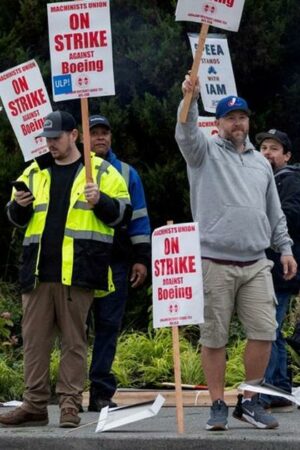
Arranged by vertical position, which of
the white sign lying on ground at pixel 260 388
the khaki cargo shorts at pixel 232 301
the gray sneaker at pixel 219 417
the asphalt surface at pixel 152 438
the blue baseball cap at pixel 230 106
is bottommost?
the asphalt surface at pixel 152 438

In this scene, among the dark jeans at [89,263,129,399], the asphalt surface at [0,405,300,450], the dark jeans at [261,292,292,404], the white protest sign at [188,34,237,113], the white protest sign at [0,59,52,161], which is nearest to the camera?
the asphalt surface at [0,405,300,450]

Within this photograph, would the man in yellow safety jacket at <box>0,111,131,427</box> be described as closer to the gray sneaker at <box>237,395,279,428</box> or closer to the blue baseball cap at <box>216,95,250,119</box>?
the blue baseball cap at <box>216,95,250,119</box>

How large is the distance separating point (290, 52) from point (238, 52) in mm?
572

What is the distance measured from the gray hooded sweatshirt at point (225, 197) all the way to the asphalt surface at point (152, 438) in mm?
1088

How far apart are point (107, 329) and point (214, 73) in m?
2.68

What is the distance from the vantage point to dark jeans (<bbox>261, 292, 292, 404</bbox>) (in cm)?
1052

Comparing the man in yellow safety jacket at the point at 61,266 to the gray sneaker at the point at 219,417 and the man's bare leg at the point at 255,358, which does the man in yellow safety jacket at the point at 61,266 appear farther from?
the man's bare leg at the point at 255,358

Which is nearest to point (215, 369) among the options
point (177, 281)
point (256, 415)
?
point (256, 415)

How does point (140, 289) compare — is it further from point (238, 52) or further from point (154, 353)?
point (238, 52)

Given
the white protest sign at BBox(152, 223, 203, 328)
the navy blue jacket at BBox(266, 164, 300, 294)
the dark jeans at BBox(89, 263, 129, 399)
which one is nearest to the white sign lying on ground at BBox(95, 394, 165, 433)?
the white protest sign at BBox(152, 223, 203, 328)

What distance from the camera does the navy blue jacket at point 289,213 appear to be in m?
10.5

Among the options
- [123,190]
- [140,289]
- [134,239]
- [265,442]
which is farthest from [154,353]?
[265,442]

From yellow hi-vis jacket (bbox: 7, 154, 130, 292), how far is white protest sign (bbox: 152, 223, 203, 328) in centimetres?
39

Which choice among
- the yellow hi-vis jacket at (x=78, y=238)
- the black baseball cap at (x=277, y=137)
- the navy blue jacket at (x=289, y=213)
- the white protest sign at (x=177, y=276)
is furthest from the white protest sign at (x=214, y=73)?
the white protest sign at (x=177, y=276)
